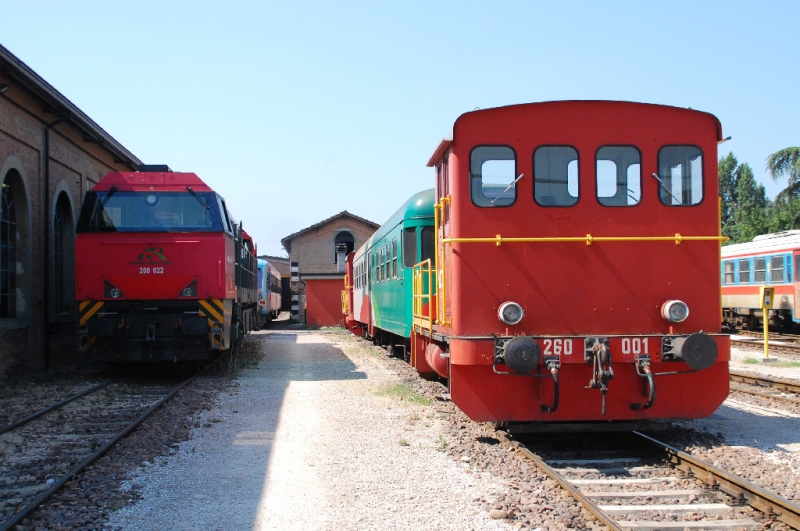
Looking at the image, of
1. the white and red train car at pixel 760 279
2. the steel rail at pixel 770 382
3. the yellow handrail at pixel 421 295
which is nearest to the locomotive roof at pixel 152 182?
the yellow handrail at pixel 421 295

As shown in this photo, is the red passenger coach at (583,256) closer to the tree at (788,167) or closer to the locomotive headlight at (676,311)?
the locomotive headlight at (676,311)

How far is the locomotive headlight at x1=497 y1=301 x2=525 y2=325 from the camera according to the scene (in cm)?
667

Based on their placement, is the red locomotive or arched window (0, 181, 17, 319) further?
arched window (0, 181, 17, 319)

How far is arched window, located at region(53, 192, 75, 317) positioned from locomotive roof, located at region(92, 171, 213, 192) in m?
4.13

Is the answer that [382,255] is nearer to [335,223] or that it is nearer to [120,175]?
[120,175]

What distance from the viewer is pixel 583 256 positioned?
696 centimetres

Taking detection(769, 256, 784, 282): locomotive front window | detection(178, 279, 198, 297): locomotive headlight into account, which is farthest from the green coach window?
detection(769, 256, 784, 282): locomotive front window

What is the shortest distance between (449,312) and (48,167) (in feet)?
35.3

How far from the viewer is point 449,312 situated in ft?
23.8

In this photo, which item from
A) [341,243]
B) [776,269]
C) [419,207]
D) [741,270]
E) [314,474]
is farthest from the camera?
[341,243]

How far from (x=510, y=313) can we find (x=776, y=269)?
2010 centimetres

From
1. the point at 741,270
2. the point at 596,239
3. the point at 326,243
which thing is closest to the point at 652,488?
the point at 596,239

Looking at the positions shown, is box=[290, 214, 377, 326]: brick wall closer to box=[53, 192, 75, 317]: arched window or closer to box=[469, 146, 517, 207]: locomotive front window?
box=[53, 192, 75, 317]: arched window

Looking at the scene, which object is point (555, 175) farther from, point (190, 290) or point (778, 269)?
point (778, 269)
